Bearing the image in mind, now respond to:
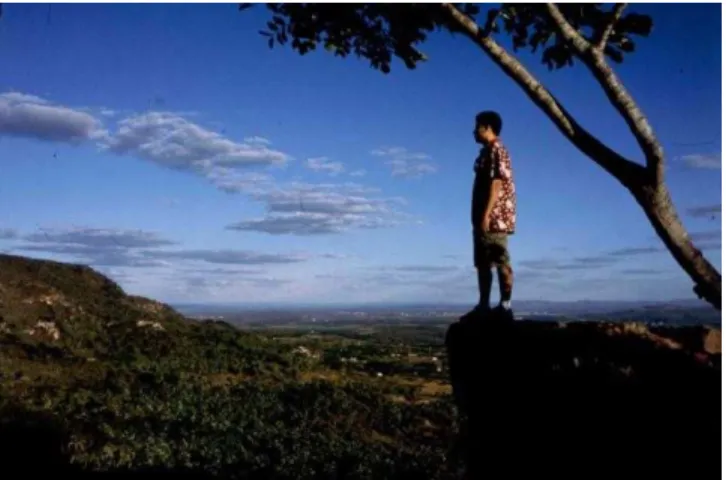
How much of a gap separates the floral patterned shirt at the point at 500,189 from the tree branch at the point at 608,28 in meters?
1.78

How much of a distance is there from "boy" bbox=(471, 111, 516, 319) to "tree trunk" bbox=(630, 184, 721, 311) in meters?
2.13

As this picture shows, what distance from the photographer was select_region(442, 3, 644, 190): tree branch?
577cm

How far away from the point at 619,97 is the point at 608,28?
0.77 metres

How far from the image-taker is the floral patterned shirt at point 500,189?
25.4ft

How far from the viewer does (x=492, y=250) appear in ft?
25.6

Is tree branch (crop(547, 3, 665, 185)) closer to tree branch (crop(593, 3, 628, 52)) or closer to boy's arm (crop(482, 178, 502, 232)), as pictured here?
tree branch (crop(593, 3, 628, 52))

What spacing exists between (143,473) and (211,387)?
57.3ft

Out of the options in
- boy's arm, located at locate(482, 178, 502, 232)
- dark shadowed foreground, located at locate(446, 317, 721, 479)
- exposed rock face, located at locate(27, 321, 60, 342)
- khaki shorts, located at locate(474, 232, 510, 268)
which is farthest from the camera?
exposed rock face, located at locate(27, 321, 60, 342)

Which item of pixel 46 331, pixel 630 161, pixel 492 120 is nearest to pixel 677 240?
pixel 630 161

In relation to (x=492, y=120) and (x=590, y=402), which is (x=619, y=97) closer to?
(x=492, y=120)

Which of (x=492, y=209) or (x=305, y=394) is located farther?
(x=305, y=394)

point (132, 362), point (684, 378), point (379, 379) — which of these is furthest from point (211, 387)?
point (684, 378)

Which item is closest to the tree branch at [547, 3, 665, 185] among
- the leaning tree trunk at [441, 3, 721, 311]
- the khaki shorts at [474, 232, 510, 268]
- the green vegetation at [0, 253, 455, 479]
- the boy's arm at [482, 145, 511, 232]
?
the leaning tree trunk at [441, 3, 721, 311]

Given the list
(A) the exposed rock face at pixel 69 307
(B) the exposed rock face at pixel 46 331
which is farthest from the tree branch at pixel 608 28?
(B) the exposed rock face at pixel 46 331
